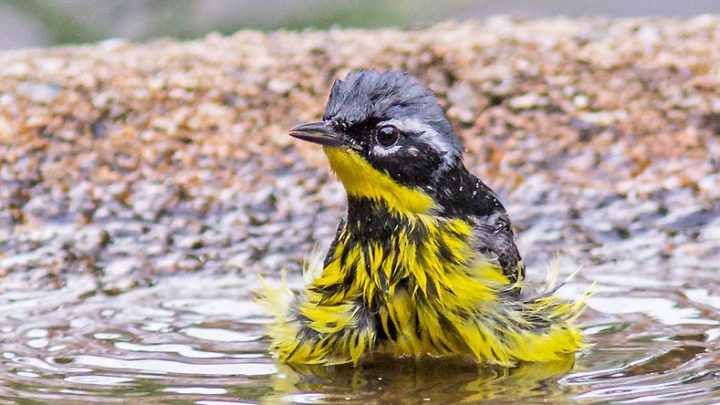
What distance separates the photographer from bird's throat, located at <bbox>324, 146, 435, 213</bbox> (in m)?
4.21

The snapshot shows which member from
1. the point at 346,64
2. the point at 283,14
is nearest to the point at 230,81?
the point at 346,64

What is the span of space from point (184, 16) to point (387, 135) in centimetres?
653

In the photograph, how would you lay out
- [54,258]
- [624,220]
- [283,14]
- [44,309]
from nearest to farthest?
[44,309] → [54,258] → [624,220] → [283,14]

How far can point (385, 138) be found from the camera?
4.19m

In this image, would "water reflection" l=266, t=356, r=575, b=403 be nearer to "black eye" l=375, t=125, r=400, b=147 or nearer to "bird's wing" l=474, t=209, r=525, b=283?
"bird's wing" l=474, t=209, r=525, b=283

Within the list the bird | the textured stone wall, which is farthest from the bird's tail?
the textured stone wall

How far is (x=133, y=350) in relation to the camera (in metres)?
4.46

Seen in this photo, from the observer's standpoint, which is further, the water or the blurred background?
the blurred background

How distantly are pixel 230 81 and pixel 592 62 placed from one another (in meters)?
2.04

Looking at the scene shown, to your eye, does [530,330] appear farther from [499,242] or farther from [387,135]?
[387,135]

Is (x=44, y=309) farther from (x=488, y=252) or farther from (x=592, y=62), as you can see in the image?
(x=592, y=62)

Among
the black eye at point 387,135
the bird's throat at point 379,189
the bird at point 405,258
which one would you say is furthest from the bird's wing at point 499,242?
the black eye at point 387,135

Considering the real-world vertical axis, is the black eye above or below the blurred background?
below

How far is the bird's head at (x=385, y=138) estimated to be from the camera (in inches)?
163
